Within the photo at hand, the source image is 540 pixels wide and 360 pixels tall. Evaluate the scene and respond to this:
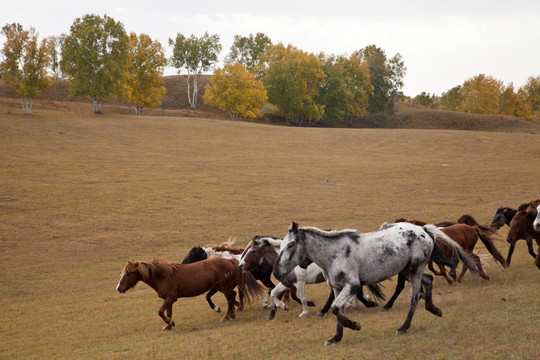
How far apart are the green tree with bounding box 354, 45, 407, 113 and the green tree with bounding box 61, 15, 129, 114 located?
51.9m

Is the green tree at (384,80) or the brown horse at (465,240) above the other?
the green tree at (384,80)

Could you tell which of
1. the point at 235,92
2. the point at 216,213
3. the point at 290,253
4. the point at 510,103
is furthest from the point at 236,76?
the point at 290,253

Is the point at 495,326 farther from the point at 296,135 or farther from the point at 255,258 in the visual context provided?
the point at 296,135

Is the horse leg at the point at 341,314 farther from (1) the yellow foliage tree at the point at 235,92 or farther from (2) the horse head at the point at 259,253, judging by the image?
(1) the yellow foliage tree at the point at 235,92

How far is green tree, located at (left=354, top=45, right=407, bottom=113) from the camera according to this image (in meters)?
99.9

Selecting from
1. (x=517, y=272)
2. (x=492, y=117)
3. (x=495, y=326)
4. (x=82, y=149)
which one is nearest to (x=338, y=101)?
(x=492, y=117)

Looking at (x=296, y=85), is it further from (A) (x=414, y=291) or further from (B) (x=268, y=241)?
(A) (x=414, y=291)

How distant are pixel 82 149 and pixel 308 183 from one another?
20.6 metres

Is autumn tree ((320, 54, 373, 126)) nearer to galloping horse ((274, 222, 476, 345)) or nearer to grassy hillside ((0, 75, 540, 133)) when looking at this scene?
grassy hillside ((0, 75, 540, 133))

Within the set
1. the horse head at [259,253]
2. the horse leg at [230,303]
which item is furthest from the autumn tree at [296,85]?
the horse leg at [230,303]

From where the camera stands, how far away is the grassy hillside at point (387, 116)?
85.0 metres

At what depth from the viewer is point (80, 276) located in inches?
747

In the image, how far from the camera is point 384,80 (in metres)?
101

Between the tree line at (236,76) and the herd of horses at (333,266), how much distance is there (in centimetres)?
5001
